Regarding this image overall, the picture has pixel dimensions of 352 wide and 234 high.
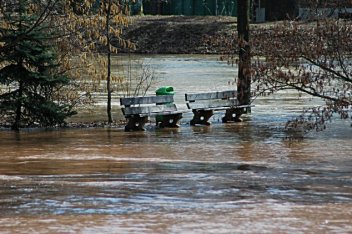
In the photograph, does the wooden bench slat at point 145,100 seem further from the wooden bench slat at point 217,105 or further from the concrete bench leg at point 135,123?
the wooden bench slat at point 217,105

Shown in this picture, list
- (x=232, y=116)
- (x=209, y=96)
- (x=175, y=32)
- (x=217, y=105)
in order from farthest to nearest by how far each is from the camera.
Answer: (x=175, y=32)
(x=217, y=105)
(x=232, y=116)
(x=209, y=96)

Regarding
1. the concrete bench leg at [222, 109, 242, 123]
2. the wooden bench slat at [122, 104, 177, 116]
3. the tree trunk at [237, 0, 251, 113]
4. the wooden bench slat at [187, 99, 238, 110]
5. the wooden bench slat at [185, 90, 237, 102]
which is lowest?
the concrete bench leg at [222, 109, 242, 123]

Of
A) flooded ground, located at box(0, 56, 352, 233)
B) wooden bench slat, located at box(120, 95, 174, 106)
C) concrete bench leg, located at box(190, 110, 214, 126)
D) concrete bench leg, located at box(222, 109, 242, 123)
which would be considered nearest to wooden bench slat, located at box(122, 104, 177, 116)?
wooden bench slat, located at box(120, 95, 174, 106)

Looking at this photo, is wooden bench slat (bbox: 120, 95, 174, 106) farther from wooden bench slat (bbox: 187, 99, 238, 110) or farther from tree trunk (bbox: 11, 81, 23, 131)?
tree trunk (bbox: 11, 81, 23, 131)

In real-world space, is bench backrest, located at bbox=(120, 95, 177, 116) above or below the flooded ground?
above

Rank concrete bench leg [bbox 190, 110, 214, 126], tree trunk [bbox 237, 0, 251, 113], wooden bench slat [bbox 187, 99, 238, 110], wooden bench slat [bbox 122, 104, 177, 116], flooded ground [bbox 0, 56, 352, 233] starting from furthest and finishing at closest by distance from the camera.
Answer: wooden bench slat [bbox 187, 99, 238, 110]
concrete bench leg [bbox 190, 110, 214, 126]
wooden bench slat [bbox 122, 104, 177, 116]
tree trunk [bbox 237, 0, 251, 113]
flooded ground [bbox 0, 56, 352, 233]

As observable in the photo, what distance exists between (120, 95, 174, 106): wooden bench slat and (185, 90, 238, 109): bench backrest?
742mm

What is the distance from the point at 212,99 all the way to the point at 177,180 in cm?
1082

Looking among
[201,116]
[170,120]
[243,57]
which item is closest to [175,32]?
[201,116]

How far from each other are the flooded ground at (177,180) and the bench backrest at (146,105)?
1.79ft

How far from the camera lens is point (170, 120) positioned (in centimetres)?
2433

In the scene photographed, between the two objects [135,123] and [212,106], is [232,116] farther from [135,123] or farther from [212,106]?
[135,123]

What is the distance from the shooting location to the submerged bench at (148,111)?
909 inches

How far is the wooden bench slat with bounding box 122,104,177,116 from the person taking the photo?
22.9 metres
